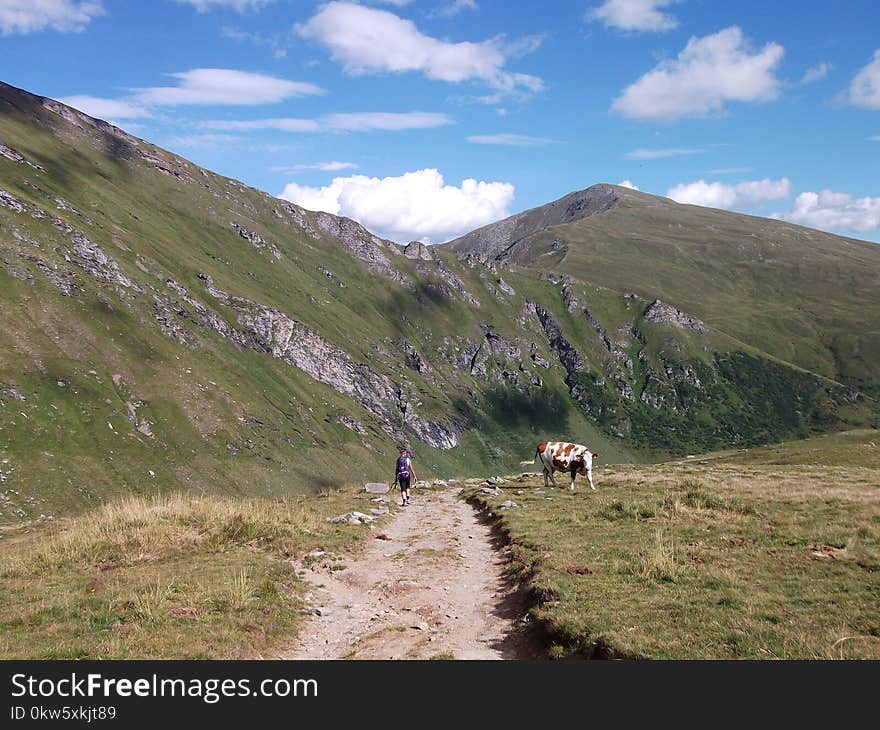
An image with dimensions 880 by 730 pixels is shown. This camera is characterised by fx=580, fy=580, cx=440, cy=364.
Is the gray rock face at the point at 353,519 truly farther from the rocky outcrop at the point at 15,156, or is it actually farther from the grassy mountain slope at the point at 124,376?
the rocky outcrop at the point at 15,156

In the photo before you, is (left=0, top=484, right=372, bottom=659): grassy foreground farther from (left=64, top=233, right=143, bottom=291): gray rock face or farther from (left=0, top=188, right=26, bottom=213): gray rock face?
(left=0, top=188, right=26, bottom=213): gray rock face

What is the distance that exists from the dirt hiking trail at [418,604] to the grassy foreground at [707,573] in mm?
1101

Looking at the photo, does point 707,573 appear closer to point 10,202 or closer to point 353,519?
point 353,519

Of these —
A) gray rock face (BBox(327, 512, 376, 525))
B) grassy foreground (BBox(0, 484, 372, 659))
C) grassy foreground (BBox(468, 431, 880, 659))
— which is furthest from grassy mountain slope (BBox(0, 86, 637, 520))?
grassy foreground (BBox(468, 431, 880, 659))

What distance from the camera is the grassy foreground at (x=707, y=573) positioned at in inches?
473

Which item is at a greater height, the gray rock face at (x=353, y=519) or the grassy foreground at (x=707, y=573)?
the grassy foreground at (x=707, y=573)

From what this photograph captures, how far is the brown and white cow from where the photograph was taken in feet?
127

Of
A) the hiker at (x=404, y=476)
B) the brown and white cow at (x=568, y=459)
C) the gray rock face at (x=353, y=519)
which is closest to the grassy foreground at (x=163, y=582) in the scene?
the gray rock face at (x=353, y=519)

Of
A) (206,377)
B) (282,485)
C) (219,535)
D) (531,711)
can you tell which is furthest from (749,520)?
(206,377)

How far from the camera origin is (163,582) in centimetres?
1691

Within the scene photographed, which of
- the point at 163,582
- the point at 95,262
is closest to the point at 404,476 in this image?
the point at 163,582

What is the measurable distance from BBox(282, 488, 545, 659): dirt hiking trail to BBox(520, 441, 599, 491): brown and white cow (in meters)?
13.9

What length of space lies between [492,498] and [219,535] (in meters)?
19.1

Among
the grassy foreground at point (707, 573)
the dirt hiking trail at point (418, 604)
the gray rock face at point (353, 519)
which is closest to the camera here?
the grassy foreground at point (707, 573)
